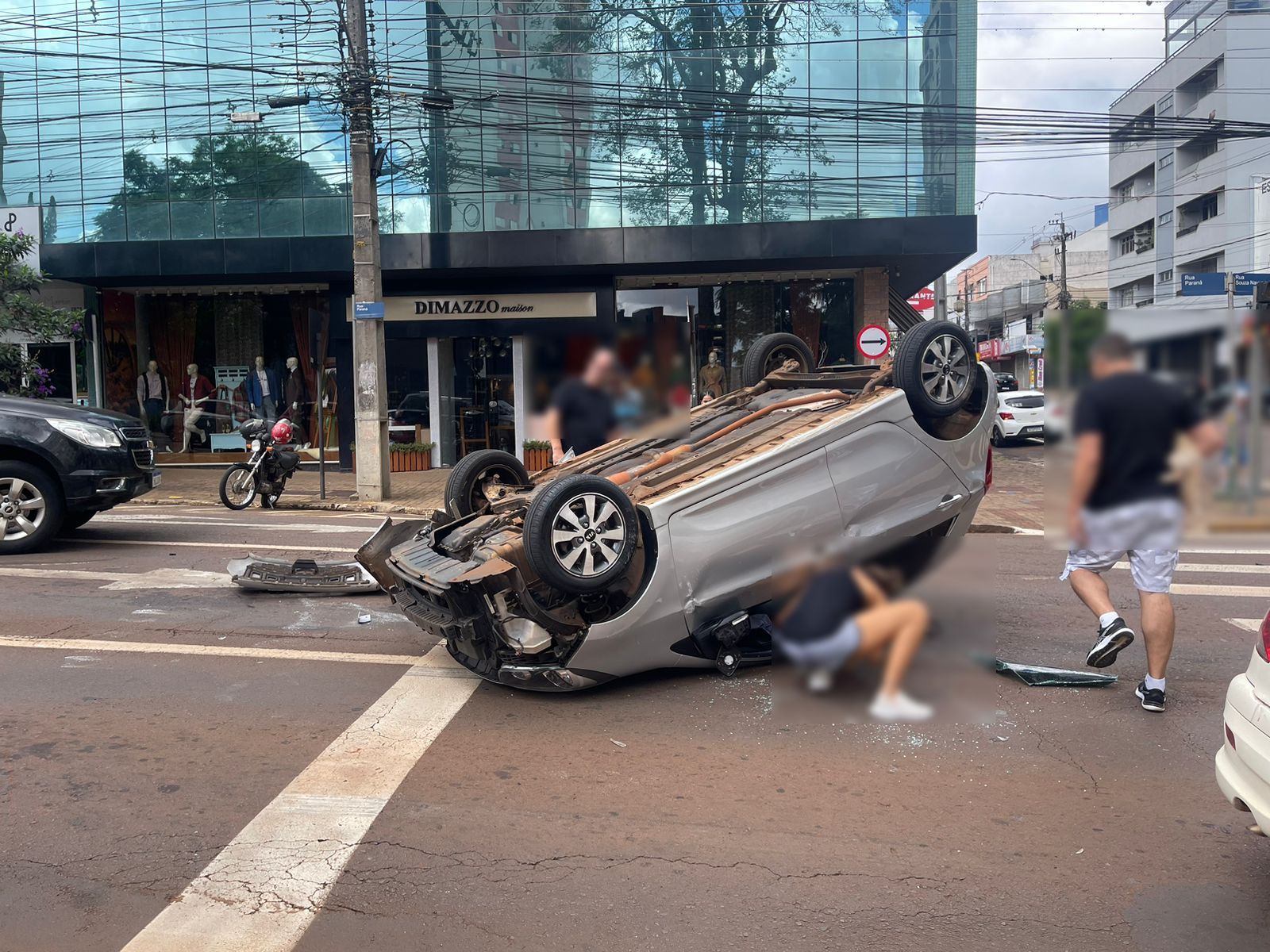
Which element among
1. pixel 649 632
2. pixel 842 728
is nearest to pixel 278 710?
pixel 649 632

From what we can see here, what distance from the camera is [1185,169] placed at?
38.9 m

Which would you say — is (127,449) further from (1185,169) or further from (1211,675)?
(1185,169)

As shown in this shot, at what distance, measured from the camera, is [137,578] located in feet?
30.1

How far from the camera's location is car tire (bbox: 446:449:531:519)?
693 centimetres

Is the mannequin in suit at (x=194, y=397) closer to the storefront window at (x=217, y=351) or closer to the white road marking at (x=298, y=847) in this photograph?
the storefront window at (x=217, y=351)

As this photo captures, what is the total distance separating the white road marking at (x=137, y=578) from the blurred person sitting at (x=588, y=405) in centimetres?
594

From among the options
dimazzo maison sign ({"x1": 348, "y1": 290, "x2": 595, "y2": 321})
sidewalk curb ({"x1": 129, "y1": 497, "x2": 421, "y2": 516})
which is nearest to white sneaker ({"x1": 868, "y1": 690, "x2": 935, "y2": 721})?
sidewalk curb ({"x1": 129, "y1": 497, "x2": 421, "y2": 516})

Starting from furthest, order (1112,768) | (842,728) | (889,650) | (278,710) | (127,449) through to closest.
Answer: (127,449), (278,710), (842,728), (1112,768), (889,650)

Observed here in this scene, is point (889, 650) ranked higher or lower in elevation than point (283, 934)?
higher

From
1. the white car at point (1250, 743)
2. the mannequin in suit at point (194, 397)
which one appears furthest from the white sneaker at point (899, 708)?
the mannequin in suit at point (194, 397)

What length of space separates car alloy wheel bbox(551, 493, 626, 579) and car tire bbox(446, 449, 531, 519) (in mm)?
1768

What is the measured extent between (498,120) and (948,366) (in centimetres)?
2061

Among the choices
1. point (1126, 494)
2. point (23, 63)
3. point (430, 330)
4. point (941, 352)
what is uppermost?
point (23, 63)

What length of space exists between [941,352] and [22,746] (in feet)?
16.0
